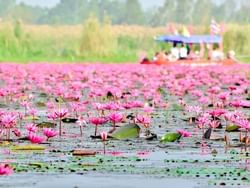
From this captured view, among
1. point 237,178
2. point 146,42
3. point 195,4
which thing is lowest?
point 237,178

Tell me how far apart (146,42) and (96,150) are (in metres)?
35.5

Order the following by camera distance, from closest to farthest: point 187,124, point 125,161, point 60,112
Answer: point 125,161 < point 60,112 < point 187,124

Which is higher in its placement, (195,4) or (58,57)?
(195,4)

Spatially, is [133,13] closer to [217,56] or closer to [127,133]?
[217,56]

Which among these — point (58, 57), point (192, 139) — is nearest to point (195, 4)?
point (58, 57)

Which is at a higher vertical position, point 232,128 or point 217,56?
point 217,56

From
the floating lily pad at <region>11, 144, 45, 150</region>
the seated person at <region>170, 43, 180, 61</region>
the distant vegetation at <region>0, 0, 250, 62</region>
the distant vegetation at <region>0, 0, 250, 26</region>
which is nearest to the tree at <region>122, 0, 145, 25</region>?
the distant vegetation at <region>0, 0, 250, 26</region>

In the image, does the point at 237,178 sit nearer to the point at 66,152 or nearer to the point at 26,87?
the point at 66,152

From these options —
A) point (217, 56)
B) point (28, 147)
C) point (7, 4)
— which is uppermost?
point (7, 4)

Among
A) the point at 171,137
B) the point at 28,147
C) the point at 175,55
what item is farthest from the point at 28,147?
the point at 175,55

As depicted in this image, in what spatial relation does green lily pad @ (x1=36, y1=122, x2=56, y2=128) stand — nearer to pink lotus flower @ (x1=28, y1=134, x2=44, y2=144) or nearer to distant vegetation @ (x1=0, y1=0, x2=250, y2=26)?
pink lotus flower @ (x1=28, y1=134, x2=44, y2=144)

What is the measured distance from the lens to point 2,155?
17.8ft

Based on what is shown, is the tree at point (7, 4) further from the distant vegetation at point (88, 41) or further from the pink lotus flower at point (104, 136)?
the pink lotus flower at point (104, 136)

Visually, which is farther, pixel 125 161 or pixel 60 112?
pixel 60 112
